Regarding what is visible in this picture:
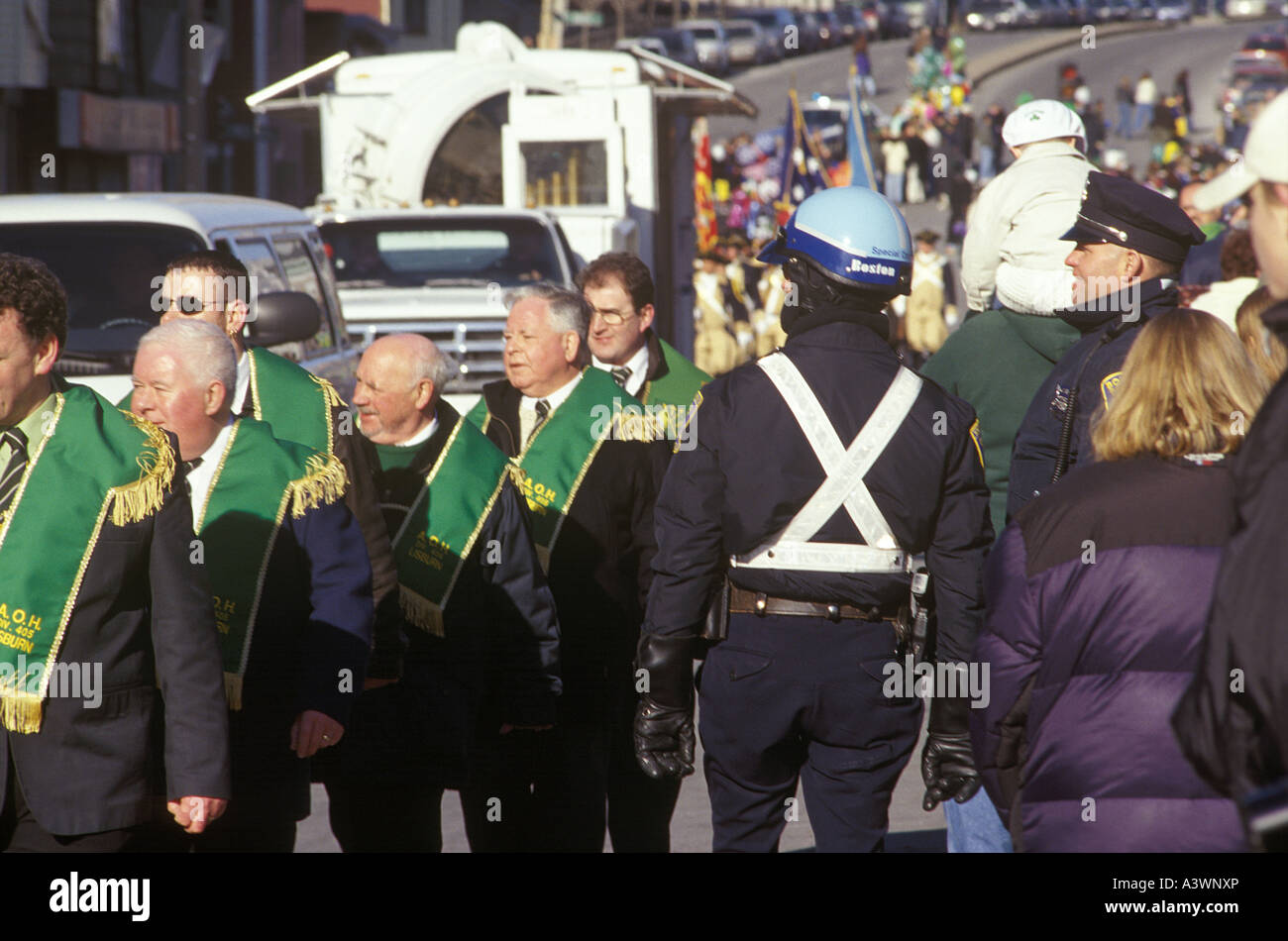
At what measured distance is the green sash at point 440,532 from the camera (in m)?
5.50

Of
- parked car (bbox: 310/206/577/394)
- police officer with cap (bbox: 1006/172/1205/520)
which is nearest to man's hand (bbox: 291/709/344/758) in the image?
police officer with cap (bbox: 1006/172/1205/520)

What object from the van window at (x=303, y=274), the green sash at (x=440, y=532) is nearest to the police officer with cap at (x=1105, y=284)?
the green sash at (x=440, y=532)

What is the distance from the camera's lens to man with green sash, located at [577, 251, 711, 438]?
6.87m

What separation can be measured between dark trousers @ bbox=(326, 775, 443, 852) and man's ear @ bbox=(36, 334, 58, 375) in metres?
1.69

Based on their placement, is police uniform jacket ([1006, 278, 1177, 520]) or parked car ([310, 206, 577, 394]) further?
parked car ([310, 206, 577, 394])

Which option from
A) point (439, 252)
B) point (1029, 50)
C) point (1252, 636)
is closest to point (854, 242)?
point (1252, 636)

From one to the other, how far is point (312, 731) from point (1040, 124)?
3.15 metres

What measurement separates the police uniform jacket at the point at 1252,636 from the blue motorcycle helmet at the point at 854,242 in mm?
2126

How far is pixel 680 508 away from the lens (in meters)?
4.66

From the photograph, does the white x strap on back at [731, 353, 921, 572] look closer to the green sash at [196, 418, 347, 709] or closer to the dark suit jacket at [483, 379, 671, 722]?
the green sash at [196, 418, 347, 709]

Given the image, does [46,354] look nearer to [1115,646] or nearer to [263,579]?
[263,579]

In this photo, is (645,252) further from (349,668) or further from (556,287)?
(349,668)

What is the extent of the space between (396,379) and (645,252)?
443 inches
